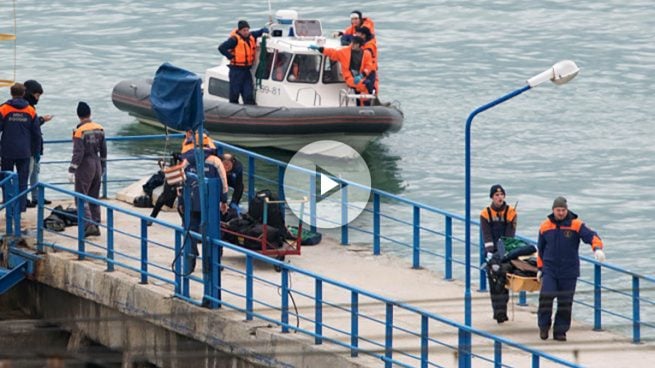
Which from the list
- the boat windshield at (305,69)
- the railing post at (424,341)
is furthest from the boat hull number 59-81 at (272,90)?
the railing post at (424,341)

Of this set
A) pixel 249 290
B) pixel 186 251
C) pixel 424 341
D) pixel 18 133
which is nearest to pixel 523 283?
pixel 424 341

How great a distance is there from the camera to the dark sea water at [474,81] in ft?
106

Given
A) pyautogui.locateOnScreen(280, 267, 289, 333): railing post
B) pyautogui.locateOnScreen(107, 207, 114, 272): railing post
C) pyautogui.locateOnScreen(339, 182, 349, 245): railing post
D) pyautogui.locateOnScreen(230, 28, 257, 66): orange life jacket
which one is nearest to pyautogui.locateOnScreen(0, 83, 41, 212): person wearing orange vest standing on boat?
pyautogui.locateOnScreen(107, 207, 114, 272): railing post

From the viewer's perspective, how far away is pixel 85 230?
1970 centimetres

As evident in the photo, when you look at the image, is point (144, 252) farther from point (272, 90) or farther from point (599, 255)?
point (272, 90)

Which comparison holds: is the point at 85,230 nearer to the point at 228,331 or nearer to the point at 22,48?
the point at 228,331

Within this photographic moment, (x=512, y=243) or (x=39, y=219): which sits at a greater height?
(x=512, y=243)

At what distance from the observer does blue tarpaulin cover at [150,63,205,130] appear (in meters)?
17.6

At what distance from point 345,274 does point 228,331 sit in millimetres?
2324

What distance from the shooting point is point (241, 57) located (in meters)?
32.3

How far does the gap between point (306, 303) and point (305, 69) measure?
15.5 m

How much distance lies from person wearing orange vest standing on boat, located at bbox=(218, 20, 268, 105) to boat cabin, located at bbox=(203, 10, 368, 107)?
15 cm

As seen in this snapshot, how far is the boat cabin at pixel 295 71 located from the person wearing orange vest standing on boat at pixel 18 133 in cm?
1209

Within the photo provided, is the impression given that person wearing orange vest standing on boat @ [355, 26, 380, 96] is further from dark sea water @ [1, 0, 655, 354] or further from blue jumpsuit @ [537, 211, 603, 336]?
blue jumpsuit @ [537, 211, 603, 336]
